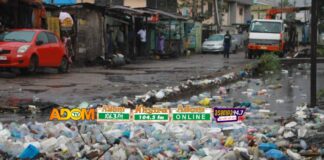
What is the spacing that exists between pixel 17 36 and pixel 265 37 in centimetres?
1966

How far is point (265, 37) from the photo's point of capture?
1403 inches

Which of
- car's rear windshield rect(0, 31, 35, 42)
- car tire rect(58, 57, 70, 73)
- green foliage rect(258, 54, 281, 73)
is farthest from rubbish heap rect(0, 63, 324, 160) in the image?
green foliage rect(258, 54, 281, 73)

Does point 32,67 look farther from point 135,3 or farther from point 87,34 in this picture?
point 135,3

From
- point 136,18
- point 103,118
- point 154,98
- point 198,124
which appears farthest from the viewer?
point 136,18

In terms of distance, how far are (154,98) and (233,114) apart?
5591 mm

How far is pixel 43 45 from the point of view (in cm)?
2020

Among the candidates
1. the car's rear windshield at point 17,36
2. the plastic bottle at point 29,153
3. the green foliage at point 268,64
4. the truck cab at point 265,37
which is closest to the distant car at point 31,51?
the car's rear windshield at point 17,36

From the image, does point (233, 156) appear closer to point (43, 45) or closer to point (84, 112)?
point (84, 112)

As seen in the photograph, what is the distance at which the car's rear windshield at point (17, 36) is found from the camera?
1961 centimetres

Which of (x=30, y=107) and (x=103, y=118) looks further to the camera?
(x=30, y=107)

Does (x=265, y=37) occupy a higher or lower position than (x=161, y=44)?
higher

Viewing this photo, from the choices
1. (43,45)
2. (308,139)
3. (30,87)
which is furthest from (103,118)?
(43,45)

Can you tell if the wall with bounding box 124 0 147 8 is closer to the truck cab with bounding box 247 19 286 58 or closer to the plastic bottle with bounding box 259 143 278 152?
the truck cab with bounding box 247 19 286 58
